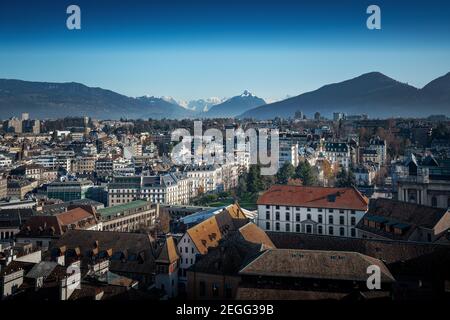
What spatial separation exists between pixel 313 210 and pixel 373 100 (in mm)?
89246

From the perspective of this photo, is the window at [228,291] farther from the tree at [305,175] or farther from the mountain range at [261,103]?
the mountain range at [261,103]

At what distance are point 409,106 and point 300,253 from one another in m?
79.8

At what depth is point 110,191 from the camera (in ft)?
112

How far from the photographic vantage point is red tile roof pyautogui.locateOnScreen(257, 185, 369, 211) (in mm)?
20984

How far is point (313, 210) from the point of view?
21625mm

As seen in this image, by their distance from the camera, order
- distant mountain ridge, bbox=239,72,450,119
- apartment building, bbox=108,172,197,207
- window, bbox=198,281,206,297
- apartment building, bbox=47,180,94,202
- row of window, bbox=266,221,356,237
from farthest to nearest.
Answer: distant mountain ridge, bbox=239,72,450,119
apartment building, bbox=47,180,94,202
apartment building, bbox=108,172,197,207
row of window, bbox=266,221,356,237
window, bbox=198,281,206,297

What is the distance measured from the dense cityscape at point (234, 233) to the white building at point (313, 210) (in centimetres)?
4

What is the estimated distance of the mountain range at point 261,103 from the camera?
259 ft

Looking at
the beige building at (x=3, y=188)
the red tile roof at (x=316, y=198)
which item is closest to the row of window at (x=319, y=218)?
the red tile roof at (x=316, y=198)

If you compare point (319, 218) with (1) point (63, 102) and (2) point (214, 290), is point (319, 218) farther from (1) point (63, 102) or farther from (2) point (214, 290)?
(1) point (63, 102)

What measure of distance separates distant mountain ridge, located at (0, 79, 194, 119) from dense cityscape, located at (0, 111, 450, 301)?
44.4 metres

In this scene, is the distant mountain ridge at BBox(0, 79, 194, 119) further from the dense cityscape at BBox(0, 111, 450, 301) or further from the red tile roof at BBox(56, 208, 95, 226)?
the red tile roof at BBox(56, 208, 95, 226)

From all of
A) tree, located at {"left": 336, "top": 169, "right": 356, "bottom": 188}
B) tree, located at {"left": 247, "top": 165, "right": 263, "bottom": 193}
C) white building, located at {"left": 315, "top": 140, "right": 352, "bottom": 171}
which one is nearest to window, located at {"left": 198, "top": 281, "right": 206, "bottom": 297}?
tree, located at {"left": 336, "top": 169, "right": 356, "bottom": 188}
